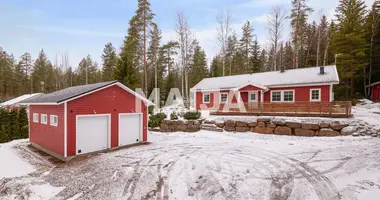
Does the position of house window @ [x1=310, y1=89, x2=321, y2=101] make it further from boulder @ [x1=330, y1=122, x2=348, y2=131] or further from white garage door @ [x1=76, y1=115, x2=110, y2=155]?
white garage door @ [x1=76, y1=115, x2=110, y2=155]

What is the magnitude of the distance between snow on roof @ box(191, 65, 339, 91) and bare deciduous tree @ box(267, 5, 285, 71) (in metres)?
8.59

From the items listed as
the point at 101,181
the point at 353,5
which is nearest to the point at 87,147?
the point at 101,181

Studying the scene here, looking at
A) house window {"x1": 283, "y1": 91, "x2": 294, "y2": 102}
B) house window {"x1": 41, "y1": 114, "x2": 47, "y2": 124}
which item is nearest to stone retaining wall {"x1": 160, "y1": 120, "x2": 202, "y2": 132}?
house window {"x1": 41, "y1": 114, "x2": 47, "y2": 124}

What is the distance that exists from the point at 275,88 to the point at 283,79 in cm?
128

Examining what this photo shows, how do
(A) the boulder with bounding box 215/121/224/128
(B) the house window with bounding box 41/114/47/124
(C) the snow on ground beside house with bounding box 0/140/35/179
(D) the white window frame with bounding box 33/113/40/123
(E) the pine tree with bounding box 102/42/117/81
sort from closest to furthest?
(C) the snow on ground beside house with bounding box 0/140/35/179 → (B) the house window with bounding box 41/114/47/124 → (D) the white window frame with bounding box 33/113/40/123 → (A) the boulder with bounding box 215/121/224/128 → (E) the pine tree with bounding box 102/42/117/81

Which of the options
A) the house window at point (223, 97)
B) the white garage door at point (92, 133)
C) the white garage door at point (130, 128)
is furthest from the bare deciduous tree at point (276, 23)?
the white garage door at point (92, 133)

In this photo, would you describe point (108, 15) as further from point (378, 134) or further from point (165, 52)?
point (378, 134)

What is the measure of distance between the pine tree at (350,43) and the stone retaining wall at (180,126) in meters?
20.0

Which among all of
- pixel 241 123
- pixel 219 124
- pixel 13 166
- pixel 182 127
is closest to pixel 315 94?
pixel 241 123

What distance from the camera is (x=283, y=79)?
663 inches

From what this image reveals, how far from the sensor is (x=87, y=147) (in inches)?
344

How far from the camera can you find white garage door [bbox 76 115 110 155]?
8.51 m

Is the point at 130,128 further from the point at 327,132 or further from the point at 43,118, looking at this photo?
the point at 327,132

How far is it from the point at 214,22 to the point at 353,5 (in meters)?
17.0
